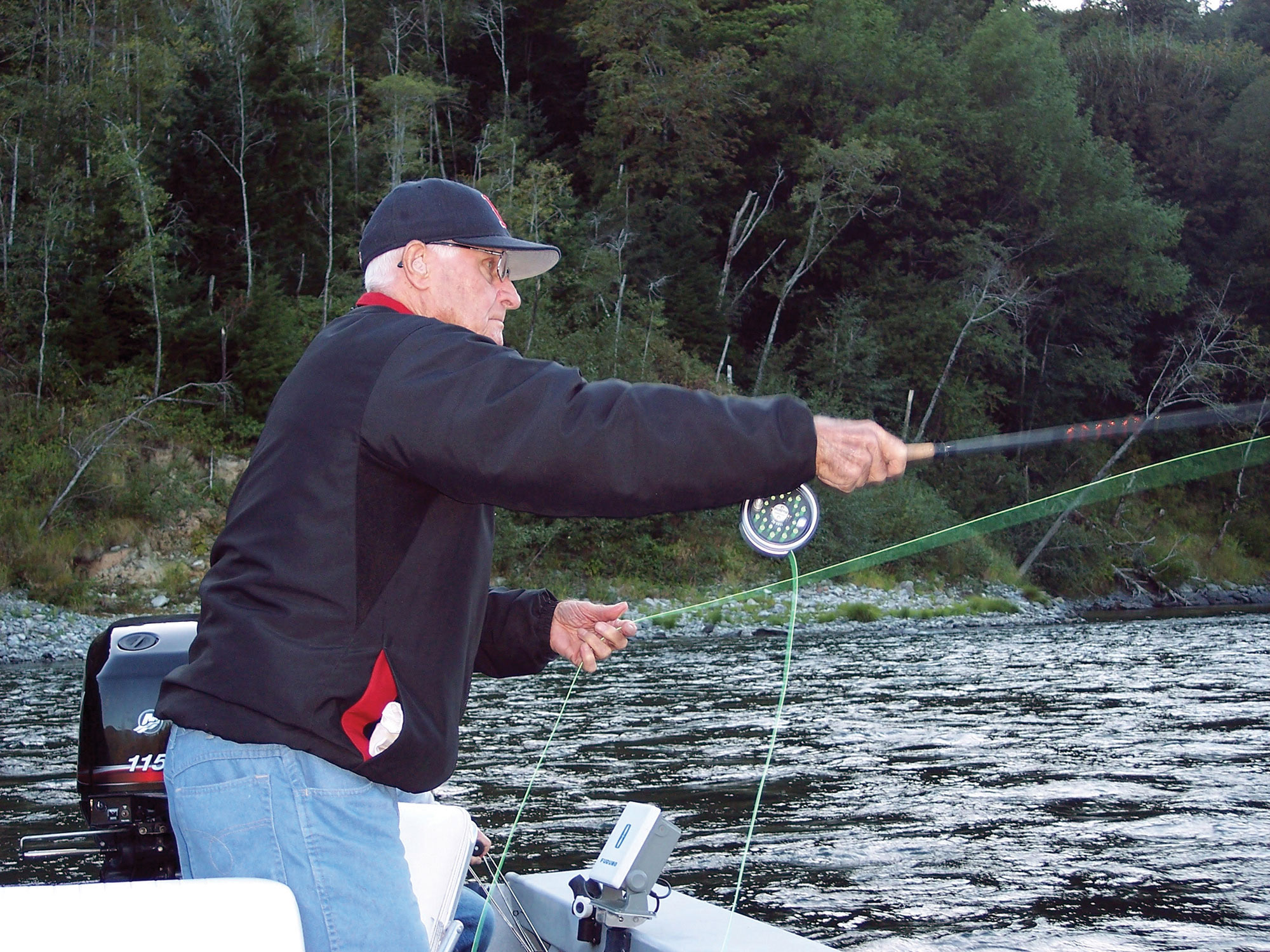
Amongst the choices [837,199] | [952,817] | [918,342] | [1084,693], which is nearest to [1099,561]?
[918,342]

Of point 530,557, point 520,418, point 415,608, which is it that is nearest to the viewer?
point 520,418

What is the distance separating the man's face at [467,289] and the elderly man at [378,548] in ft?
0.48

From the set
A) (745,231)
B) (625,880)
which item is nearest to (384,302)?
(625,880)

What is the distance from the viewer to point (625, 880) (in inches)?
96.0

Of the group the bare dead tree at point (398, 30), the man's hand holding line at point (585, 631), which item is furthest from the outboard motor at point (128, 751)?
the bare dead tree at point (398, 30)

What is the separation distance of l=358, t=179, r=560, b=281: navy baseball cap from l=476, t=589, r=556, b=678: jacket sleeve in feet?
2.23

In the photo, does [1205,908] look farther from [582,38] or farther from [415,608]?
[582,38]

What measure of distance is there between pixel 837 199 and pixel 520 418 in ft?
99.4

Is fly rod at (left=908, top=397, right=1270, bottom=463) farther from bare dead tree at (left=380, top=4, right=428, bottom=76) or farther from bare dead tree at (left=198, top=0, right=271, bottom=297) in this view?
bare dead tree at (left=380, top=4, right=428, bottom=76)

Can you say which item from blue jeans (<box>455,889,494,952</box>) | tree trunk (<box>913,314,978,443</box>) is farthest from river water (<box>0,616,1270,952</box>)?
tree trunk (<box>913,314,978,443</box>)

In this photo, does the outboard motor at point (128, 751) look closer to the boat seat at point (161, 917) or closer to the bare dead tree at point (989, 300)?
the boat seat at point (161, 917)

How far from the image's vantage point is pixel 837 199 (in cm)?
3053

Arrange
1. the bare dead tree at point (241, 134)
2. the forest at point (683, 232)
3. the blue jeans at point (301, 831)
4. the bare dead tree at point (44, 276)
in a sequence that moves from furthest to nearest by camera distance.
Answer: the bare dead tree at point (241, 134) → the forest at point (683, 232) → the bare dead tree at point (44, 276) → the blue jeans at point (301, 831)

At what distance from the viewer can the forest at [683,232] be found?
21.9m
